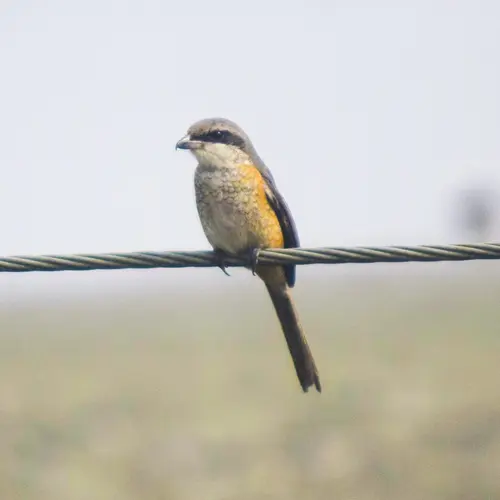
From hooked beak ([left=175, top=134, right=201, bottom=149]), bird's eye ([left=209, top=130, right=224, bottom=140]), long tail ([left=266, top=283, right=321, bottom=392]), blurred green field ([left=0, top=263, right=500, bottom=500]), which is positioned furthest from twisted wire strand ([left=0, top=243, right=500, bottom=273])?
blurred green field ([left=0, top=263, right=500, bottom=500])

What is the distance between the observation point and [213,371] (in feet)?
130

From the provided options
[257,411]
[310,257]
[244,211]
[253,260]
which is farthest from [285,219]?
[257,411]

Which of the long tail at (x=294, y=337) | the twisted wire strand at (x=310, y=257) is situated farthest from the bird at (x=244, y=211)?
the twisted wire strand at (x=310, y=257)

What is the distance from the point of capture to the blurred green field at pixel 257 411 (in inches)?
981

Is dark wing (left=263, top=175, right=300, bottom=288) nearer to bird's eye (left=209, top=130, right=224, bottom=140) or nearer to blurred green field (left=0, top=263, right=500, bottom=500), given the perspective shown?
bird's eye (left=209, top=130, right=224, bottom=140)

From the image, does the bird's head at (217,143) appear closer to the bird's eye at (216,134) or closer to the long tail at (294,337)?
the bird's eye at (216,134)

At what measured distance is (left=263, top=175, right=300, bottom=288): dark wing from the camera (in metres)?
8.12

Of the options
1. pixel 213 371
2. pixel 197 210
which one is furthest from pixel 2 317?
pixel 197 210

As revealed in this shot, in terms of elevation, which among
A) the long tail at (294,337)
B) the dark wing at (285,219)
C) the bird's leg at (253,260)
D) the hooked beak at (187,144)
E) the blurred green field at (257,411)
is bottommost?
the blurred green field at (257,411)

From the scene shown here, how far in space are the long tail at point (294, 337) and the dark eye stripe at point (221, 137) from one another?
1.04 m

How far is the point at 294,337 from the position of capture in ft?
26.4

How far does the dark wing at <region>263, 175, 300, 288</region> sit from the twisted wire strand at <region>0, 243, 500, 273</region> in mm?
1860

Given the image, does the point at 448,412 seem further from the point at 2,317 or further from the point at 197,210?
the point at 2,317

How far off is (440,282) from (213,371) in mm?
23730
